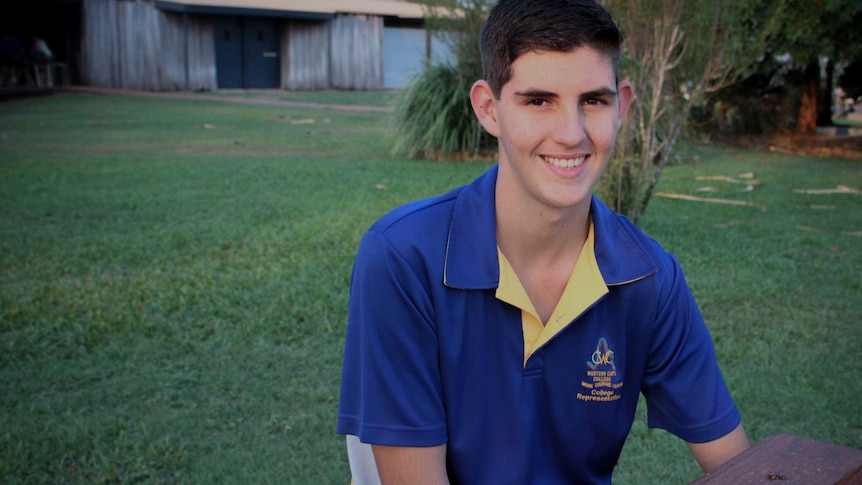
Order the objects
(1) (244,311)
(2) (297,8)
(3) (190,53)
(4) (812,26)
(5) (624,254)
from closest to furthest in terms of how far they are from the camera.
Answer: (5) (624,254)
(1) (244,311)
(4) (812,26)
(3) (190,53)
(2) (297,8)

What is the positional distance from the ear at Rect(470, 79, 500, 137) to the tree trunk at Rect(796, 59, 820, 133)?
14793 millimetres

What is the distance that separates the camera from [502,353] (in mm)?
2012

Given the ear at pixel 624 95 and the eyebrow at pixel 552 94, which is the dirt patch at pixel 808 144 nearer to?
the ear at pixel 624 95

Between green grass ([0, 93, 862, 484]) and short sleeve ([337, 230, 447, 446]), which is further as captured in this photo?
green grass ([0, 93, 862, 484])

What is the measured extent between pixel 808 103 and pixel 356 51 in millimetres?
16977

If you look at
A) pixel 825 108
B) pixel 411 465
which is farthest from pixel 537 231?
pixel 825 108

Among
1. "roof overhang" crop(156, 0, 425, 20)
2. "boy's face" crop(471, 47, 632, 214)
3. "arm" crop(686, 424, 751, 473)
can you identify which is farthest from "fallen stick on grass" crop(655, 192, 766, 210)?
"roof overhang" crop(156, 0, 425, 20)

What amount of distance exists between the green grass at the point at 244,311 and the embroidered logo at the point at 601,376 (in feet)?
5.58

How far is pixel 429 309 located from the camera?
199 centimetres

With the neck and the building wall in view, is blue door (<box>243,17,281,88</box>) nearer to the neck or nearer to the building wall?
the building wall

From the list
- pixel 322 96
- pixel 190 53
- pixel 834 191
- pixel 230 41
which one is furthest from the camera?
pixel 230 41

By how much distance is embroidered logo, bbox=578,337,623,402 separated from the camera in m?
2.06

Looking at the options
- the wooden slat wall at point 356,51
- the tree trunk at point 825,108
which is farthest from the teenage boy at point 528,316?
the wooden slat wall at point 356,51

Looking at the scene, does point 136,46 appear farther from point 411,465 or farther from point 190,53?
point 411,465
